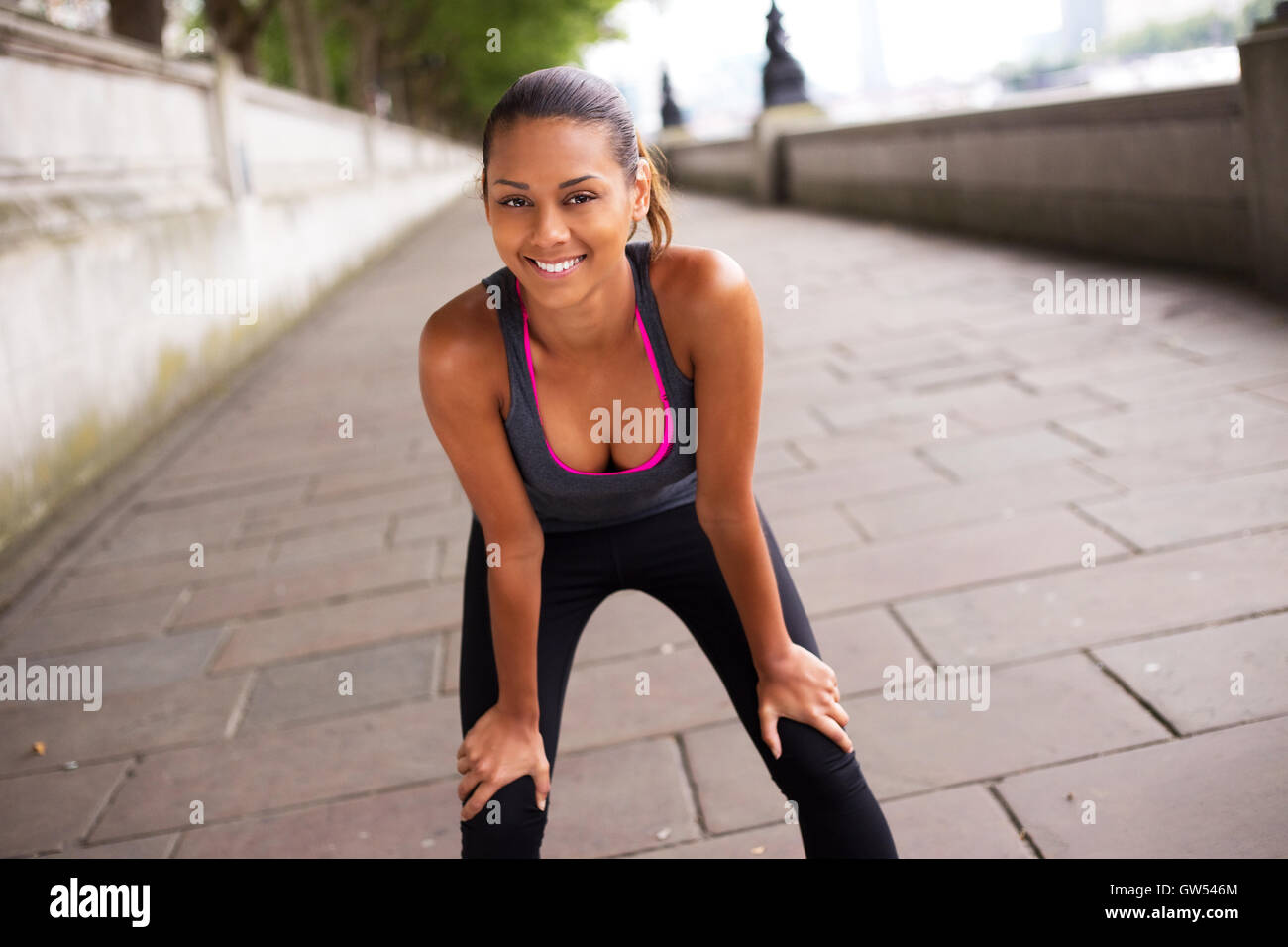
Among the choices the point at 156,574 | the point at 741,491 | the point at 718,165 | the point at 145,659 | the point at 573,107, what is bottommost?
the point at 145,659

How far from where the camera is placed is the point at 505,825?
183 centimetres

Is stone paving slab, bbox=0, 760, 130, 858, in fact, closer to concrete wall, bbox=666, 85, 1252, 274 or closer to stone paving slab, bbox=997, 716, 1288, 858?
stone paving slab, bbox=997, 716, 1288, 858

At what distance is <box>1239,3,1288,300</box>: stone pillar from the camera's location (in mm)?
5660

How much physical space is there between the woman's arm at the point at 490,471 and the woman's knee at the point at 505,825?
0.13 m

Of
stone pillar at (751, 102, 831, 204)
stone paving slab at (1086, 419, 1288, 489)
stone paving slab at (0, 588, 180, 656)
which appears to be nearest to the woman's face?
stone paving slab at (0, 588, 180, 656)

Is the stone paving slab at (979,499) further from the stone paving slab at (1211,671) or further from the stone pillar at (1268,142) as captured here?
the stone pillar at (1268,142)

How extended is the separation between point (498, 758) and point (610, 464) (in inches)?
20.6

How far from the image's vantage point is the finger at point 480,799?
1843mm

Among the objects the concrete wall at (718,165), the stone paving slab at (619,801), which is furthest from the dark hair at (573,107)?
the concrete wall at (718,165)

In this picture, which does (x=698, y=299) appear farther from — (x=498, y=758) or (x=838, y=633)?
(x=838, y=633)

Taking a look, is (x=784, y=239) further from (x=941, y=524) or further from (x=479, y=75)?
(x=479, y=75)

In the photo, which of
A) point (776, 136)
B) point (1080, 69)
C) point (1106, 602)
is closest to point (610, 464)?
point (1106, 602)

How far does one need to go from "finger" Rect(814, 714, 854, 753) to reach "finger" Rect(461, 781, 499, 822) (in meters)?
0.53
